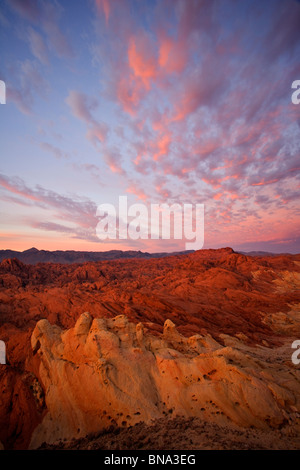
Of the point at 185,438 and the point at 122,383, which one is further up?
the point at 122,383

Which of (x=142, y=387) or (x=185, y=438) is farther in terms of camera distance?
(x=142, y=387)

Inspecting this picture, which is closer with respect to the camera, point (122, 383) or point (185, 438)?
point (185, 438)

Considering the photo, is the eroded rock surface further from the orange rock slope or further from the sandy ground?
the sandy ground

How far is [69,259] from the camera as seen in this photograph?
133 metres

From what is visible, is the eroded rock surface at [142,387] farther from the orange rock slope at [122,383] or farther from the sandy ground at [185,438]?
the sandy ground at [185,438]

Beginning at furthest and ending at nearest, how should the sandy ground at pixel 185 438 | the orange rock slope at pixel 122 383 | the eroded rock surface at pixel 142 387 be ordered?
1. the orange rock slope at pixel 122 383
2. the eroded rock surface at pixel 142 387
3. the sandy ground at pixel 185 438

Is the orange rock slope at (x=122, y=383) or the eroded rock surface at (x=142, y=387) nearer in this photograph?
the eroded rock surface at (x=142, y=387)

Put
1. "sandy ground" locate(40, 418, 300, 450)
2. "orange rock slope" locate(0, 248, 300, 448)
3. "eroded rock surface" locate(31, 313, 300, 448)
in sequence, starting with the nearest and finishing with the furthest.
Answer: "sandy ground" locate(40, 418, 300, 450), "eroded rock surface" locate(31, 313, 300, 448), "orange rock slope" locate(0, 248, 300, 448)

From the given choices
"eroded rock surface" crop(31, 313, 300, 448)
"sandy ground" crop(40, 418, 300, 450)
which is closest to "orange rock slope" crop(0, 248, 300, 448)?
"eroded rock surface" crop(31, 313, 300, 448)

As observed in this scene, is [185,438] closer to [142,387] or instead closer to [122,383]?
[142,387]

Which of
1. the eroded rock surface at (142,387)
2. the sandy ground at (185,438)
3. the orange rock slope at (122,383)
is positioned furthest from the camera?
the orange rock slope at (122,383)

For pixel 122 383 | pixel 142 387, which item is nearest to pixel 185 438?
pixel 142 387

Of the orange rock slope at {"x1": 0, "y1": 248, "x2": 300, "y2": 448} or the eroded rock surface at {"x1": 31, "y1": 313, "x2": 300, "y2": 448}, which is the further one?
the orange rock slope at {"x1": 0, "y1": 248, "x2": 300, "y2": 448}

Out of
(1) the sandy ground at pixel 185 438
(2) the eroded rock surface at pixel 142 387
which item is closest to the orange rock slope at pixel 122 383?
(2) the eroded rock surface at pixel 142 387
